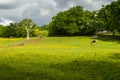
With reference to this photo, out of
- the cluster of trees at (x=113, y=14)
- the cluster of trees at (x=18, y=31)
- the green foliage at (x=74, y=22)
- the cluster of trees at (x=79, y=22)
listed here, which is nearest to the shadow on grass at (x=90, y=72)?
the cluster of trees at (x=113, y=14)

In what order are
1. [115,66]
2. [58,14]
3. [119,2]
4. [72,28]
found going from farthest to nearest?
[58,14] < [72,28] < [119,2] < [115,66]

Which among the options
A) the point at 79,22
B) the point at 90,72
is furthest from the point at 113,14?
the point at 90,72

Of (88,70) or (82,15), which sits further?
(82,15)

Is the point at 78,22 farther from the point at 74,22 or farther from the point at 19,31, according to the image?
the point at 19,31

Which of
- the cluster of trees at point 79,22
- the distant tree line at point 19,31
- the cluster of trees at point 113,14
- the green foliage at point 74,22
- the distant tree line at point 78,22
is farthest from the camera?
the distant tree line at point 19,31

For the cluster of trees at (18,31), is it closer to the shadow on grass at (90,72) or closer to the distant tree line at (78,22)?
the distant tree line at (78,22)

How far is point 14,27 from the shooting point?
180 metres

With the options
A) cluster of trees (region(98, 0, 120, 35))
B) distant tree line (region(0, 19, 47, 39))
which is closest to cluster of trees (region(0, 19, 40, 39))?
distant tree line (region(0, 19, 47, 39))

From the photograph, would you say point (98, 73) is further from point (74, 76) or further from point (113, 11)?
point (113, 11)

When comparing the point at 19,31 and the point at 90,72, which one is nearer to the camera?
the point at 90,72

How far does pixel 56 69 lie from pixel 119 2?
74833mm

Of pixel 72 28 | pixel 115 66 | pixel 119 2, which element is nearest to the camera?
pixel 115 66

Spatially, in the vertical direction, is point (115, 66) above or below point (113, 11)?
below

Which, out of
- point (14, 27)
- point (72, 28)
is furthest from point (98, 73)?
point (14, 27)
